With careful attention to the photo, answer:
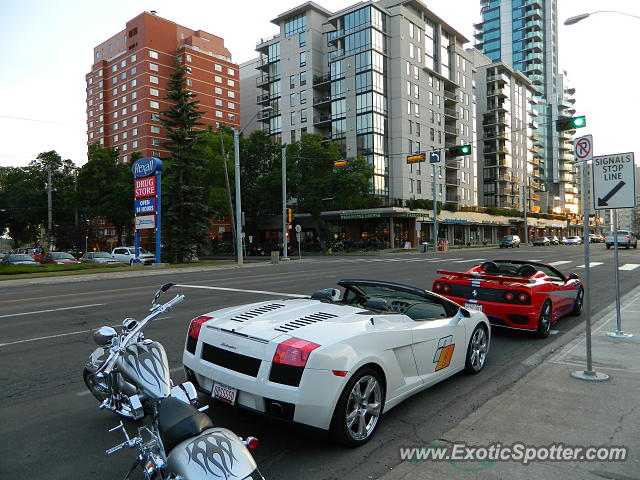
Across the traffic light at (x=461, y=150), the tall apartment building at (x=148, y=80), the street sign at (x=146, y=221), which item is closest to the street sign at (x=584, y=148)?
the traffic light at (x=461, y=150)

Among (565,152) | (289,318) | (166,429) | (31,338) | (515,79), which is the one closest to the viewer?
(166,429)

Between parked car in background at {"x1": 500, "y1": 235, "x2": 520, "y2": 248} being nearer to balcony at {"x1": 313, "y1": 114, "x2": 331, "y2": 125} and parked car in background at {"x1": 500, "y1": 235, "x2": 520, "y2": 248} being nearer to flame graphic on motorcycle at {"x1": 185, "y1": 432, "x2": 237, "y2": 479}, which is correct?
balcony at {"x1": 313, "y1": 114, "x2": 331, "y2": 125}

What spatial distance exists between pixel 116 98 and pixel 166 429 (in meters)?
90.5

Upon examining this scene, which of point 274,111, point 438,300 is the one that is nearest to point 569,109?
point 274,111

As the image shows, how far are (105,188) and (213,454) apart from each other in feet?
189

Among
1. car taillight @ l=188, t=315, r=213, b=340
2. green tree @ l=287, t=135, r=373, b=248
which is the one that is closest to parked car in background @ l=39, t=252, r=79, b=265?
green tree @ l=287, t=135, r=373, b=248

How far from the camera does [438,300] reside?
4.98 m

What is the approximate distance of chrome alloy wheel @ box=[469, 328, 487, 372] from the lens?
Answer: 210 inches

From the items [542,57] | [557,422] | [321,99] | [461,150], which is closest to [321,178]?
[321,99]

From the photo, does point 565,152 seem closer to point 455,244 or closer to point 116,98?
point 455,244

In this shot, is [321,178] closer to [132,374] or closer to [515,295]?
[515,295]

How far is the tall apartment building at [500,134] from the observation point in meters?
88.2

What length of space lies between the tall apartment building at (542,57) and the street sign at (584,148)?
4584 inches

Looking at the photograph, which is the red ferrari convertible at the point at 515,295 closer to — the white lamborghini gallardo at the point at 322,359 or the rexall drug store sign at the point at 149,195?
the white lamborghini gallardo at the point at 322,359
